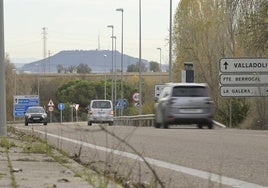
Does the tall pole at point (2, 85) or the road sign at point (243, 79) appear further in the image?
the road sign at point (243, 79)

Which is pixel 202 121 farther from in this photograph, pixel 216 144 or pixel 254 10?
pixel 216 144

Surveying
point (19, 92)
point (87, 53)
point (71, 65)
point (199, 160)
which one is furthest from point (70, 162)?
point (71, 65)

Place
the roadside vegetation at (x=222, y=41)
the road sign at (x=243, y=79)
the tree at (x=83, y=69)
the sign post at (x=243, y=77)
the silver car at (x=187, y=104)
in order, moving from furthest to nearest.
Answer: the tree at (x=83, y=69) < the road sign at (x=243, y=79) < the sign post at (x=243, y=77) < the roadside vegetation at (x=222, y=41) < the silver car at (x=187, y=104)

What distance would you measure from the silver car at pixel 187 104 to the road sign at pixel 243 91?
634 centimetres

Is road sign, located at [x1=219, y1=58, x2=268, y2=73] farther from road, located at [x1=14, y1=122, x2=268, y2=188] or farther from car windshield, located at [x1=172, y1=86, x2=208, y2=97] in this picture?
road, located at [x1=14, y1=122, x2=268, y2=188]

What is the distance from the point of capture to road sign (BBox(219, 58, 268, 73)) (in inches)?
1188

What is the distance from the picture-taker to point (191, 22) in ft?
142

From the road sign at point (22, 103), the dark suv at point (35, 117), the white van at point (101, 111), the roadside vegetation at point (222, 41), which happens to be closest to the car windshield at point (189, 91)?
the roadside vegetation at point (222, 41)

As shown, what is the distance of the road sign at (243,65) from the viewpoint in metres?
30.2

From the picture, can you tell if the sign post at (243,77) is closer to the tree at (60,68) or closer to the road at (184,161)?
the road at (184,161)

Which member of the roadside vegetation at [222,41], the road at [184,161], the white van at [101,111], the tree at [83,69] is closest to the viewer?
the road at [184,161]

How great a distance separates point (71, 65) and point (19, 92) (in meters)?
Answer: 24.4

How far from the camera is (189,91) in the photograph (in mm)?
24578

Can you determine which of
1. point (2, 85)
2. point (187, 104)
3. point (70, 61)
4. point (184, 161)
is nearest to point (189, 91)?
point (187, 104)
